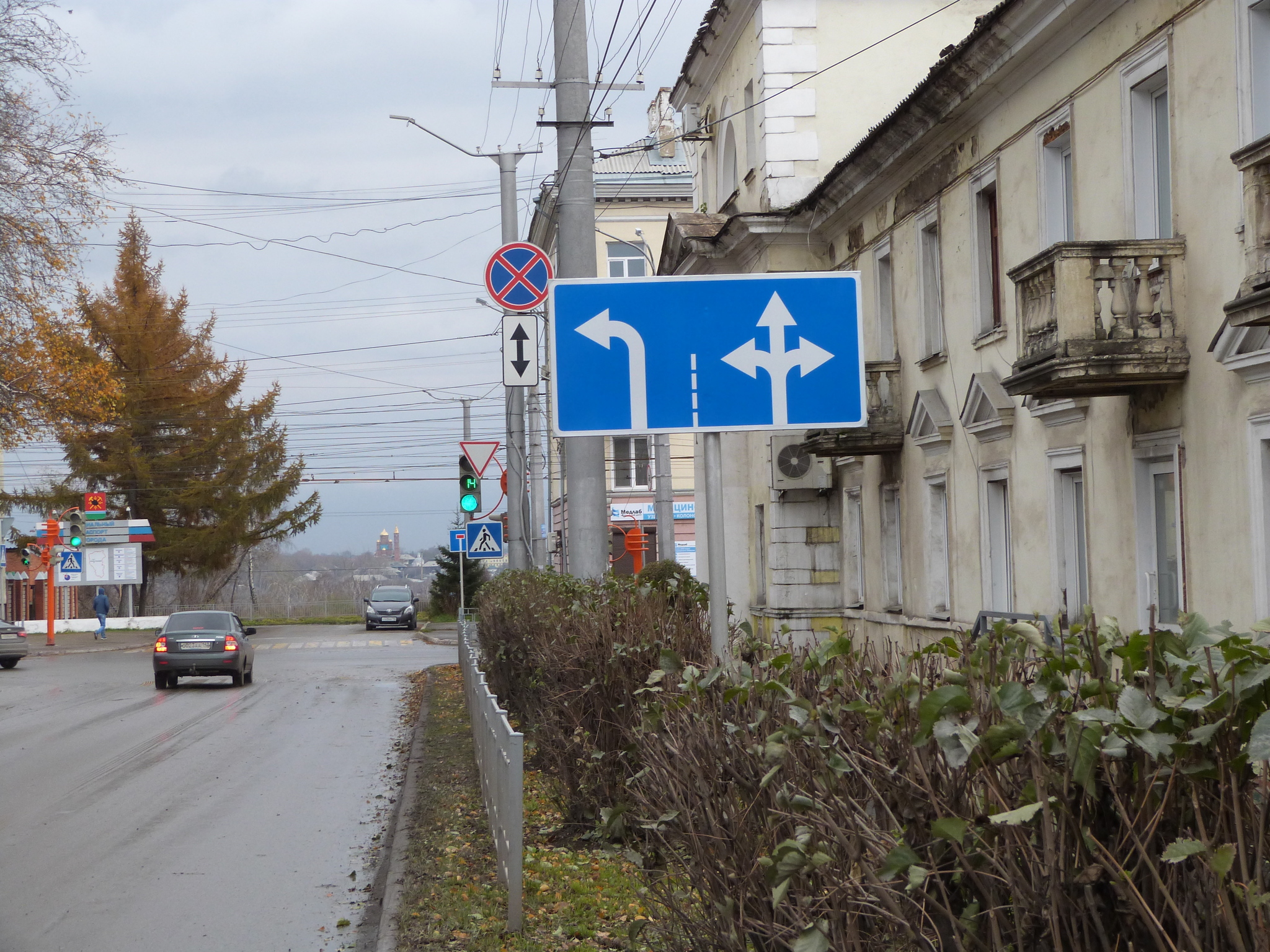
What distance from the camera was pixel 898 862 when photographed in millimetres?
2537

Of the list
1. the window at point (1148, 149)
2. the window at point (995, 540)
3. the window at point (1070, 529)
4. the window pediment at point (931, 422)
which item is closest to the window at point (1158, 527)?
the window at point (1070, 529)

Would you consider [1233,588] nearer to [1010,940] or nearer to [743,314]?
[743,314]

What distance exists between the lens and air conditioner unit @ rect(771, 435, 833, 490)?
2261 cm

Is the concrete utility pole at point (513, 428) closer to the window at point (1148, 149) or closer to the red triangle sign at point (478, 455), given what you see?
the red triangle sign at point (478, 455)

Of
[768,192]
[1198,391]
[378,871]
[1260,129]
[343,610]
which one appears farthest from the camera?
[343,610]

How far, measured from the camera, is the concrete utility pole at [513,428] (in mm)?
22094

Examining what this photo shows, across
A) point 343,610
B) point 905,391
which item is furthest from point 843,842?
point 343,610

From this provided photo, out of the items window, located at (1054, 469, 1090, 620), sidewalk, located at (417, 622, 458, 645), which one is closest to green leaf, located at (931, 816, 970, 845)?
window, located at (1054, 469, 1090, 620)

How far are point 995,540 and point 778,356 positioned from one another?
1144 centimetres

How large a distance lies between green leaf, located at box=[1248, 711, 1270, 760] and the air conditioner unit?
2060 centimetres

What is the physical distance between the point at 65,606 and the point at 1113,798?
63773 mm

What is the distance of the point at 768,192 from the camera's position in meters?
23.3

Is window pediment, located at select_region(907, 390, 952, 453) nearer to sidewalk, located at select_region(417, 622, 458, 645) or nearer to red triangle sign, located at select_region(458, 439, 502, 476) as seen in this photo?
red triangle sign, located at select_region(458, 439, 502, 476)

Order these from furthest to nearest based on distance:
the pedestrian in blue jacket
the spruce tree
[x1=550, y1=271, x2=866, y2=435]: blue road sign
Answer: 1. the spruce tree
2. the pedestrian in blue jacket
3. [x1=550, y1=271, x2=866, y2=435]: blue road sign
